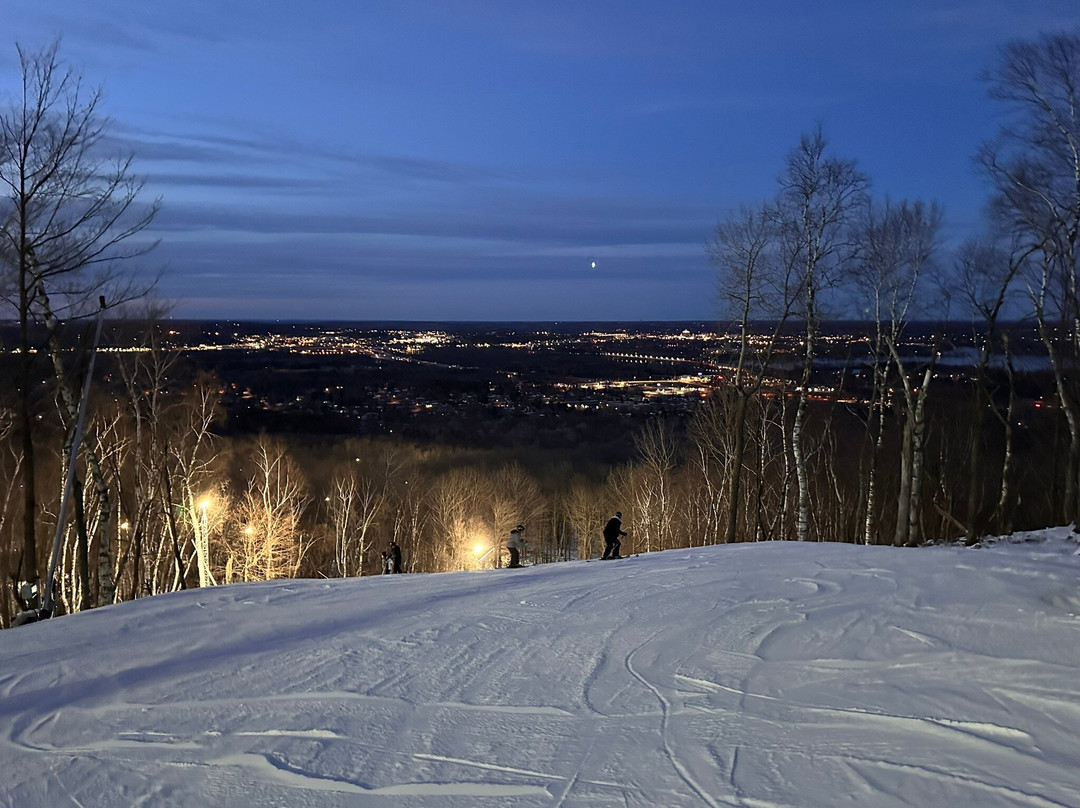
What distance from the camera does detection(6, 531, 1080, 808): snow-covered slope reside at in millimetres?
5078

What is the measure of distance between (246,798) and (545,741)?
2117mm

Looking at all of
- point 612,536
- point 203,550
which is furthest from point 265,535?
point 612,536

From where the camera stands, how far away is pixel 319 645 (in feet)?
27.2

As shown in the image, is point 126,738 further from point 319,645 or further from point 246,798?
point 319,645

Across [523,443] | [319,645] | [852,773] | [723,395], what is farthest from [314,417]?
[852,773]

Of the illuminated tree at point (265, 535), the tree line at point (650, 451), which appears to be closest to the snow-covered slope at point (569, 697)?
the tree line at point (650, 451)

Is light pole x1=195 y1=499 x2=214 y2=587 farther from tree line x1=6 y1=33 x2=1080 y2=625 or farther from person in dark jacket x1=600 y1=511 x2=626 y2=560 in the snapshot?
person in dark jacket x1=600 y1=511 x2=626 y2=560

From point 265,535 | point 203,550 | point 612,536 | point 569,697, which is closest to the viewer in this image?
point 569,697

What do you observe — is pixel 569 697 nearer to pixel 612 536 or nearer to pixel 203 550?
pixel 612 536

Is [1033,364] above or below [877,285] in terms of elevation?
below

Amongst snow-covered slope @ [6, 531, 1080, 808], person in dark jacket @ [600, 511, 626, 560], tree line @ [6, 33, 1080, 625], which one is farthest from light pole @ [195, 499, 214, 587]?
snow-covered slope @ [6, 531, 1080, 808]

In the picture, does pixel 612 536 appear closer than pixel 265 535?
Yes

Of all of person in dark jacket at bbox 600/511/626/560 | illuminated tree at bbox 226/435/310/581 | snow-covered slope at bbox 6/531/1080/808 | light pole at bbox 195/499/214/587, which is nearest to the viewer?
snow-covered slope at bbox 6/531/1080/808

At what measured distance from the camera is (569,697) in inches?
261
